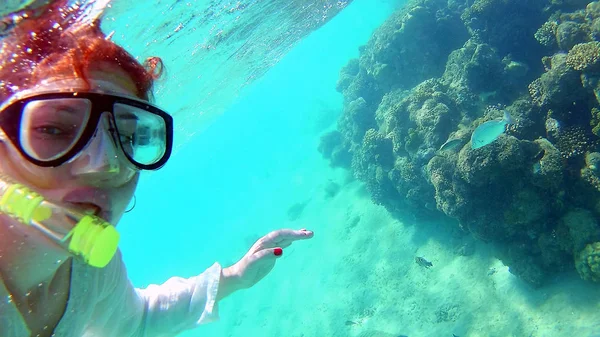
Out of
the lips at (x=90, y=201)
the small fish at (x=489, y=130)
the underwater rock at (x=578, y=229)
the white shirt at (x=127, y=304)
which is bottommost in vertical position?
the underwater rock at (x=578, y=229)

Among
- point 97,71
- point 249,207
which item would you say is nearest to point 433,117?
point 97,71

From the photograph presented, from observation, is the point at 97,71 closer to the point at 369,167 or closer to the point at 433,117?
the point at 433,117

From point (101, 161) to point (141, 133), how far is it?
45cm

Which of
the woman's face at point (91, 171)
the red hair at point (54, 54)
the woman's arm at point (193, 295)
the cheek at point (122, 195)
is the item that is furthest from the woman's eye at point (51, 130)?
the woman's arm at point (193, 295)

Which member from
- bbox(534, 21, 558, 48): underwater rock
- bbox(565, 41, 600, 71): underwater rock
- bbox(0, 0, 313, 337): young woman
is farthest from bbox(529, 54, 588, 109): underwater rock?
bbox(0, 0, 313, 337): young woman

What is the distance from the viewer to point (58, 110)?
1500 mm

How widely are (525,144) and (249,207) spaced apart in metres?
33.5

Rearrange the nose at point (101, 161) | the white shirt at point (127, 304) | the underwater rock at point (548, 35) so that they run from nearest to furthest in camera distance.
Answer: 1. the nose at point (101, 161)
2. the white shirt at point (127, 304)
3. the underwater rock at point (548, 35)

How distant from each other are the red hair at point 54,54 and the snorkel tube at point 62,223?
524 mm

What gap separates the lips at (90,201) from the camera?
145 cm

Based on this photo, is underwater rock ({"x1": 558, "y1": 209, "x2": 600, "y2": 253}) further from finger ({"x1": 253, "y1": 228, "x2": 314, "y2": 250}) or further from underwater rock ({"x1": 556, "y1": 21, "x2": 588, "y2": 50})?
finger ({"x1": 253, "y1": 228, "x2": 314, "y2": 250})

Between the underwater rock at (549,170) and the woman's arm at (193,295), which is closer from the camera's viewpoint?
the woman's arm at (193,295)

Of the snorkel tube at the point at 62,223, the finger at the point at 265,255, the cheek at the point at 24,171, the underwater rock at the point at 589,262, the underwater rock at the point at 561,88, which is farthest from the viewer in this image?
the underwater rock at the point at 561,88

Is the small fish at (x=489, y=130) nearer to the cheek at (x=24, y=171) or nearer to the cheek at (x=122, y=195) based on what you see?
the cheek at (x=122, y=195)
